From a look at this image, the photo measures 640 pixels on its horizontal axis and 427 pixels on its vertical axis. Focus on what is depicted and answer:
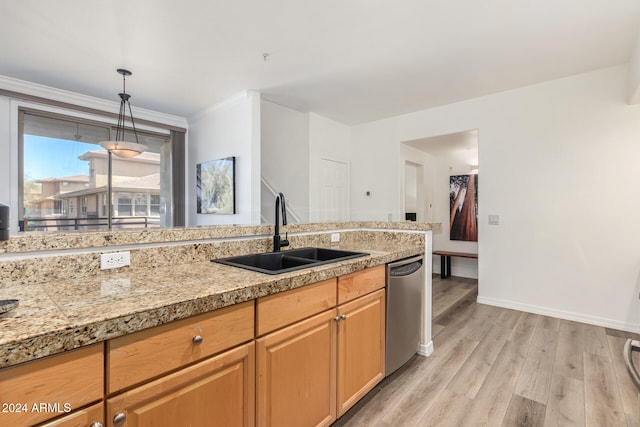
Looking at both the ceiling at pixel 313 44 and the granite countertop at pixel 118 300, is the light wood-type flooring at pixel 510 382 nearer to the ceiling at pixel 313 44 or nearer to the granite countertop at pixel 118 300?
the granite countertop at pixel 118 300

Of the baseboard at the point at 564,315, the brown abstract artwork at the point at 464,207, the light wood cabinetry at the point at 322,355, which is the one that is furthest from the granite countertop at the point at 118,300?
the brown abstract artwork at the point at 464,207

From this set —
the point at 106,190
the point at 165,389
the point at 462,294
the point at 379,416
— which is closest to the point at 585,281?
the point at 462,294

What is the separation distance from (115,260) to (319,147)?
3.81 m

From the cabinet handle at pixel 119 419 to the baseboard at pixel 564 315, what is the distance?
13.2 ft

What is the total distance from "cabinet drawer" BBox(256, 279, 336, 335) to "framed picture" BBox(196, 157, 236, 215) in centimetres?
277

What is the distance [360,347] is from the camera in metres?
1.74

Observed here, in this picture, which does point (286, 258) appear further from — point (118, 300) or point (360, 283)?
point (118, 300)

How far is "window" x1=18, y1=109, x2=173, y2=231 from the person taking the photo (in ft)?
12.3

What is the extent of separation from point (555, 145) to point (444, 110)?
4.63 feet

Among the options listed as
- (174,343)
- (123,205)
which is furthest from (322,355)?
(123,205)

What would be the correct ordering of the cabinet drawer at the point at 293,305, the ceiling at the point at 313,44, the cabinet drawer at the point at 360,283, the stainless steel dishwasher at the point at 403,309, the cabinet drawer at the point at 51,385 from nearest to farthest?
1. the cabinet drawer at the point at 51,385
2. the cabinet drawer at the point at 293,305
3. the cabinet drawer at the point at 360,283
4. the stainless steel dishwasher at the point at 403,309
5. the ceiling at the point at 313,44

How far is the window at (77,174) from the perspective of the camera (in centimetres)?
374

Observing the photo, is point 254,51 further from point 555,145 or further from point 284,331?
point 555,145

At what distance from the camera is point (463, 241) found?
5.51 m
